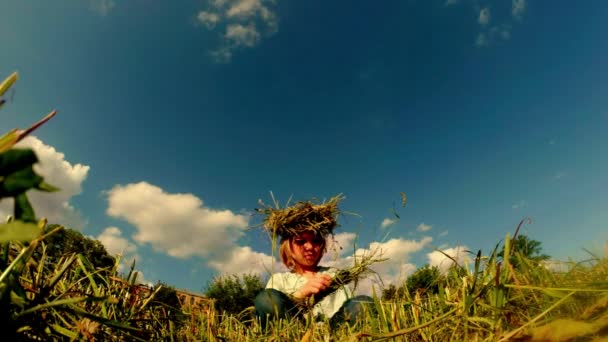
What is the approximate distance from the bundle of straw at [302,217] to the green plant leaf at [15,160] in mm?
4419

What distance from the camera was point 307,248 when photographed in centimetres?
519

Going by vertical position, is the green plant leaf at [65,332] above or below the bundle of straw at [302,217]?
below

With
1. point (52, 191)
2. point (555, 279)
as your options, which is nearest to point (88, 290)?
point (52, 191)

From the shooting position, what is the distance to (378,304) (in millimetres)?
1720

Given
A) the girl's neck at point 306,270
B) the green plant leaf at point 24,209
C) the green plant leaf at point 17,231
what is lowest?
the green plant leaf at point 17,231

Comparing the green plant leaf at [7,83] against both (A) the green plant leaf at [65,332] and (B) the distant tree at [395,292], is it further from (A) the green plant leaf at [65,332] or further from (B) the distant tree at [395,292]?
(B) the distant tree at [395,292]

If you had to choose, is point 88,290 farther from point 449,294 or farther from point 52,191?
point 449,294

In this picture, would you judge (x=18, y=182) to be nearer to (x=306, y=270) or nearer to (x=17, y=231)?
(x=17, y=231)

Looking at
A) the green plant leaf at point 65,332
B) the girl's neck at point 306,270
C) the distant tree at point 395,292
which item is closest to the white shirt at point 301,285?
the girl's neck at point 306,270

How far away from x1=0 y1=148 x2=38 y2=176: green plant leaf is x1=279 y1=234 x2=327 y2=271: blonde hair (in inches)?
182

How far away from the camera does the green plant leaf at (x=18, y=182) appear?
60cm

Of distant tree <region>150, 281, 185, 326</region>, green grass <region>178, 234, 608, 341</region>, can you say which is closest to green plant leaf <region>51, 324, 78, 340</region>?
distant tree <region>150, 281, 185, 326</region>

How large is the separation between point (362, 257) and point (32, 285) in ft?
10.6

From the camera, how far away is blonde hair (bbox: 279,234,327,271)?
523cm
